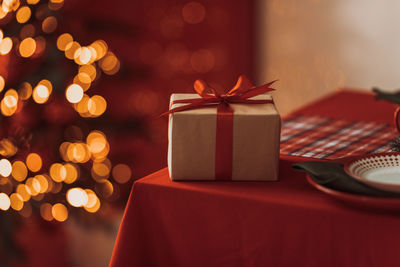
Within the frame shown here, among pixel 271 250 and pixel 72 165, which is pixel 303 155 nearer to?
pixel 271 250

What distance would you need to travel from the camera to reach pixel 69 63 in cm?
211

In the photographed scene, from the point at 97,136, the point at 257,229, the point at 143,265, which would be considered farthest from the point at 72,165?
the point at 257,229

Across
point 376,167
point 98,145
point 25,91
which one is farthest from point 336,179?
point 98,145

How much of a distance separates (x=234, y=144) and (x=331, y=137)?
416 mm

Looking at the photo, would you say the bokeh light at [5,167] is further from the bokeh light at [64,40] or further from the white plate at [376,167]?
the white plate at [376,167]

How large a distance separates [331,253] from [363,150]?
0.38 metres

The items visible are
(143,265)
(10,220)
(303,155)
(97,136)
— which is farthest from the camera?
(97,136)

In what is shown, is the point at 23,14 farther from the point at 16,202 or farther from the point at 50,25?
the point at 16,202

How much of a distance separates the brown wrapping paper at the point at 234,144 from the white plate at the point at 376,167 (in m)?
0.13

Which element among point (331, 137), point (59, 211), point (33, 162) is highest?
point (331, 137)

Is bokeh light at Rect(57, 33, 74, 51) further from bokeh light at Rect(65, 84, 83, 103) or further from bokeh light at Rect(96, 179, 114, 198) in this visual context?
bokeh light at Rect(96, 179, 114, 198)

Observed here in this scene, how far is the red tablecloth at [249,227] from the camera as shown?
3.09 ft

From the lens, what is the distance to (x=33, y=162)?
95.7 inches

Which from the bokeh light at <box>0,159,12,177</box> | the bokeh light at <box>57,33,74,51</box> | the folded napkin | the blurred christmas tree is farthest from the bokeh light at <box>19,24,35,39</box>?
the folded napkin
